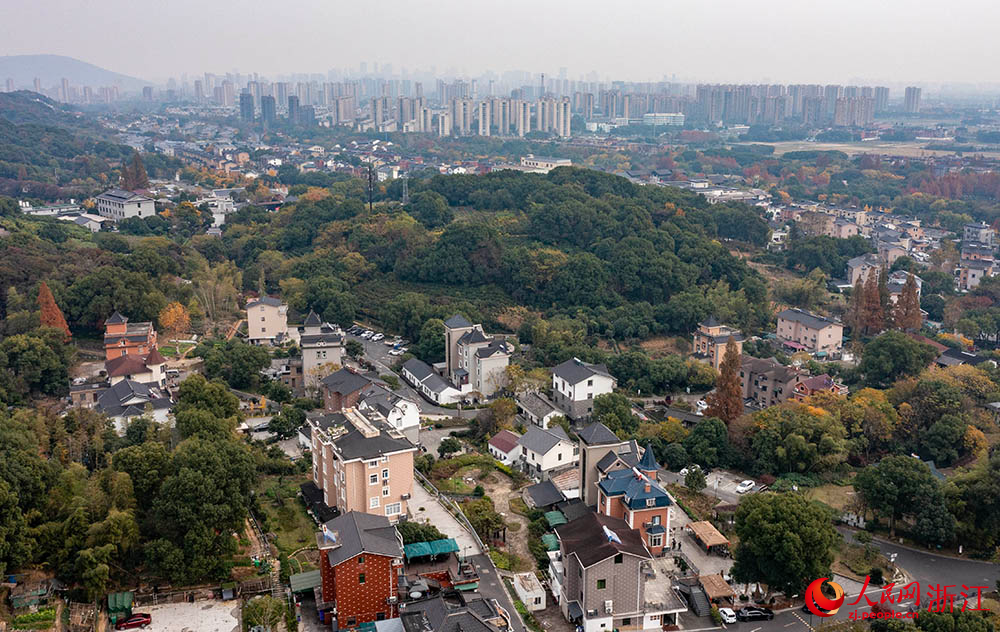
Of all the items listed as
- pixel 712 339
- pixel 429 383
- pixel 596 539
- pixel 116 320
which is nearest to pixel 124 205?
pixel 116 320

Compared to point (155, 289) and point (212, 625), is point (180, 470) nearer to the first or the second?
point (212, 625)

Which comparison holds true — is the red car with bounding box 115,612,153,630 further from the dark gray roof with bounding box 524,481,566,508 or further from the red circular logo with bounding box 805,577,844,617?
the red circular logo with bounding box 805,577,844,617

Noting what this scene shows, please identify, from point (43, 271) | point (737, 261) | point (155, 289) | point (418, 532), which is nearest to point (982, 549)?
point (418, 532)

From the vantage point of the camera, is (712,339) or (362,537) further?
(712,339)

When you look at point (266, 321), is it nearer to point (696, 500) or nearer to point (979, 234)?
point (696, 500)

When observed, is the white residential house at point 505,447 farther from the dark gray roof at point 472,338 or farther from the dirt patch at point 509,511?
the dark gray roof at point 472,338

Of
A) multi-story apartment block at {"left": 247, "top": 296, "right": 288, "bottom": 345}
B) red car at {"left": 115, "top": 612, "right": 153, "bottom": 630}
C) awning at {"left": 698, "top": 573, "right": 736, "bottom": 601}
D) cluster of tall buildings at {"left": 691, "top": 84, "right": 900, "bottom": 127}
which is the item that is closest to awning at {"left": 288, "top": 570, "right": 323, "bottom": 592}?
red car at {"left": 115, "top": 612, "right": 153, "bottom": 630}

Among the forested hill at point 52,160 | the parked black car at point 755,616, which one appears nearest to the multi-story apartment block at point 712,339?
the parked black car at point 755,616
